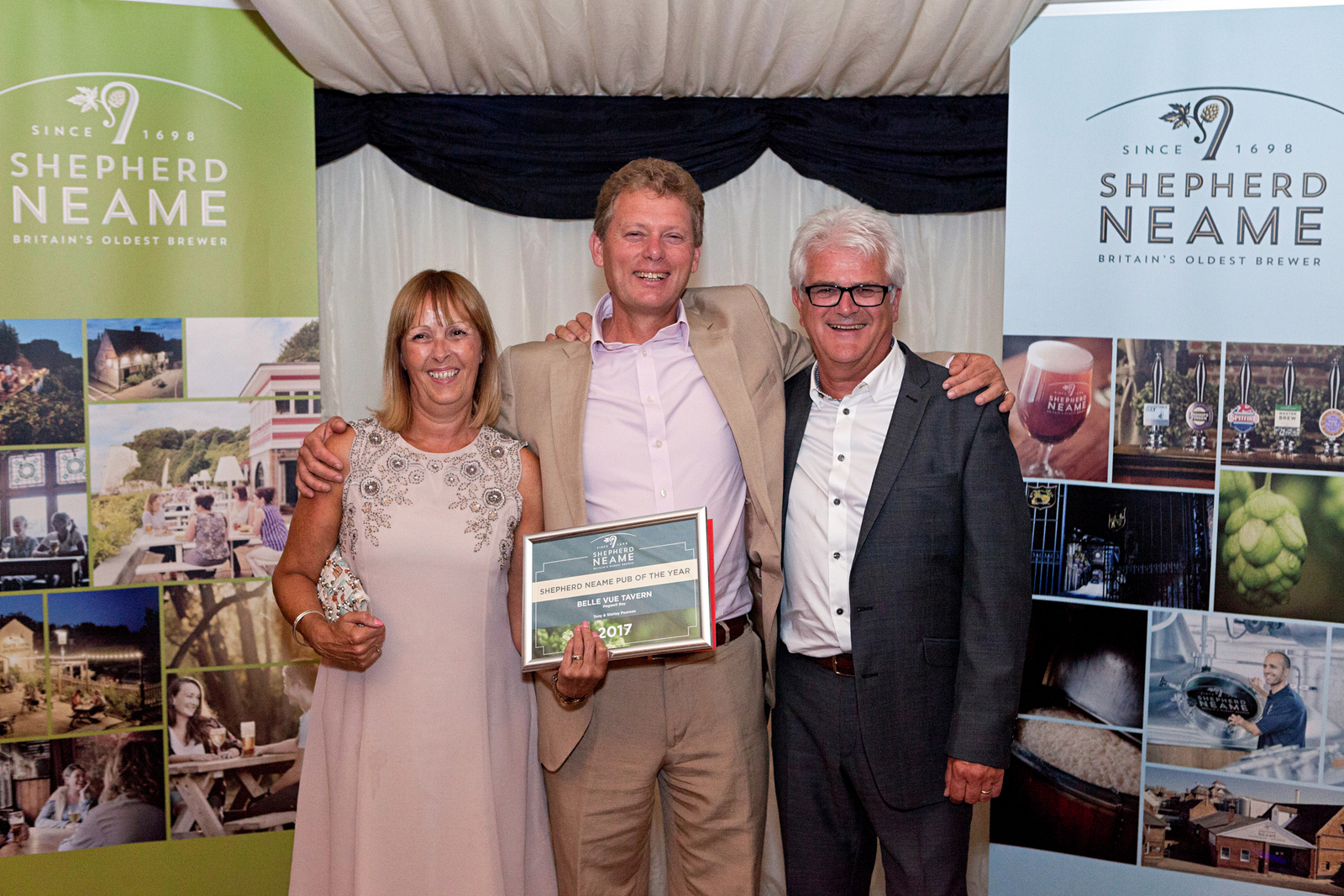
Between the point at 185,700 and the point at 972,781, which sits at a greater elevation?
the point at 972,781

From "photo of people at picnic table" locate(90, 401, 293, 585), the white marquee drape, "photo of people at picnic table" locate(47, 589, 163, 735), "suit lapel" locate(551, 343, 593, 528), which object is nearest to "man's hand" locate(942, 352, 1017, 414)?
"suit lapel" locate(551, 343, 593, 528)

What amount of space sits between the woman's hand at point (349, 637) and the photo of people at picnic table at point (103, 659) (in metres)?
1.33

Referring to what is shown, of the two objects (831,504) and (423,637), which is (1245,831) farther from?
(423,637)

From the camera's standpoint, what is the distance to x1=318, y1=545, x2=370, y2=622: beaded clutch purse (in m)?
2.13

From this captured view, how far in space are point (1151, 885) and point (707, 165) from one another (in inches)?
111

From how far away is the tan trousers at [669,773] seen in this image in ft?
7.64

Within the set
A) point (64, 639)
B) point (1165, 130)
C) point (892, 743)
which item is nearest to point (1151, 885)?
point (892, 743)

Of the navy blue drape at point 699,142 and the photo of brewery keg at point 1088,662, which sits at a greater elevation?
the navy blue drape at point 699,142

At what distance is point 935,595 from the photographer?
7.25ft

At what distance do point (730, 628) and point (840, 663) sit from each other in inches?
11.5

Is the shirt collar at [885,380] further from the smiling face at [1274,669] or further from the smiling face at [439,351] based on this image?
the smiling face at [1274,669]

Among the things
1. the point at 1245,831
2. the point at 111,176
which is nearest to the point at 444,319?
the point at 111,176

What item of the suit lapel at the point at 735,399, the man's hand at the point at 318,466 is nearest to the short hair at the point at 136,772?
the man's hand at the point at 318,466

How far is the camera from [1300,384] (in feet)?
8.91
